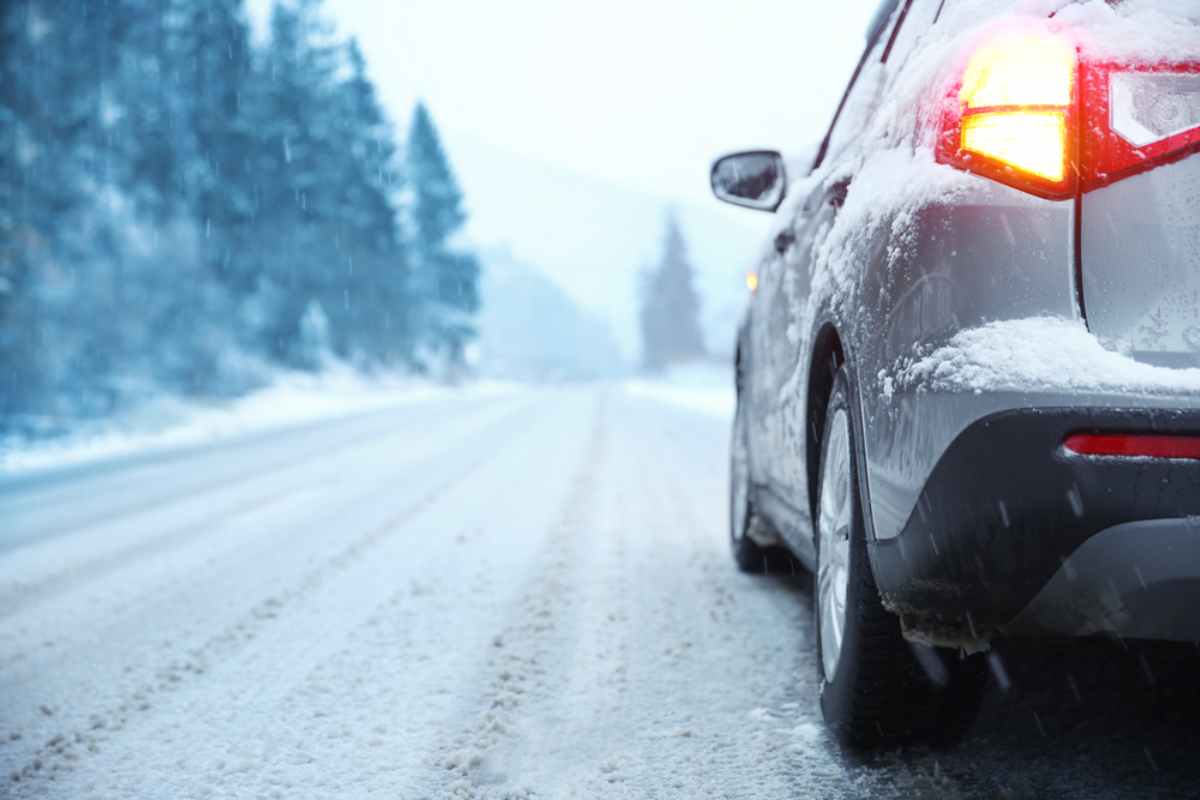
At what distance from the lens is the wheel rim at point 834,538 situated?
7.64 ft

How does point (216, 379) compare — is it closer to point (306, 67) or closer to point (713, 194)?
point (306, 67)

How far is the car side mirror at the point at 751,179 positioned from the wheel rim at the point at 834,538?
1703 mm

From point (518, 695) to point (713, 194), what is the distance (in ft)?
7.14

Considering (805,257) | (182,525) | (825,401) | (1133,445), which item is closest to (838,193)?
(805,257)

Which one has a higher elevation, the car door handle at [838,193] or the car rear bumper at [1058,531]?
the car door handle at [838,193]

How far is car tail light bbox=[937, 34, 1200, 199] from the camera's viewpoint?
1.65 metres

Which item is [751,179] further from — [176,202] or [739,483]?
[176,202]

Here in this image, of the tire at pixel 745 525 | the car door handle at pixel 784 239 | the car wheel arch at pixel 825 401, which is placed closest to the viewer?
the car wheel arch at pixel 825 401

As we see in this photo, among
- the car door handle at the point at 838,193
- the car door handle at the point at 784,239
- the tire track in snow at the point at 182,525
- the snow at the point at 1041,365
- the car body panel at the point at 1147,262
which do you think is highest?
the car door handle at the point at 838,193

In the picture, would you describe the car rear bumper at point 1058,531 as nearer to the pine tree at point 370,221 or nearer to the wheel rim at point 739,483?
the wheel rim at point 739,483

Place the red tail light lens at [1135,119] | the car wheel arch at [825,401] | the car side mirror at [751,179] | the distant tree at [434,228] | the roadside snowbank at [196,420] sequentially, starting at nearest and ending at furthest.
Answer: the red tail light lens at [1135,119]
the car wheel arch at [825,401]
the car side mirror at [751,179]
the roadside snowbank at [196,420]
the distant tree at [434,228]

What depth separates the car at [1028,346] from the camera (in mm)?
1566

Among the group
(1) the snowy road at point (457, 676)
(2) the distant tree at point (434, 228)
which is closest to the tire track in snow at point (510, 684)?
(1) the snowy road at point (457, 676)

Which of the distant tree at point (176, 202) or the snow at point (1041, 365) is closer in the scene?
the snow at point (1041, 365)
